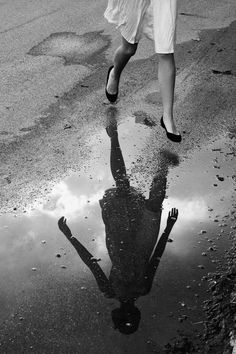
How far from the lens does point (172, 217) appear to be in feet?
13.3

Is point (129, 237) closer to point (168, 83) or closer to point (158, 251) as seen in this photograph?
point (158, 251)

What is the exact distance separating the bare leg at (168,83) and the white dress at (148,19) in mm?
140

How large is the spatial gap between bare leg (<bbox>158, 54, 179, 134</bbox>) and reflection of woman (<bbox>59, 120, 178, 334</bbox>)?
46cm

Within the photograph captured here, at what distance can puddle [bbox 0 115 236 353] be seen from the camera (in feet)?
10.2

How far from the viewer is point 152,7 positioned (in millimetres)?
4754

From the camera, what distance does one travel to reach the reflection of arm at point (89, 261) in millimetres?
3406

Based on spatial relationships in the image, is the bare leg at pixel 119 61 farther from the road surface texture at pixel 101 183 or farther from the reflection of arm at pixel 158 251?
the reflection of arm at pixel 158 251

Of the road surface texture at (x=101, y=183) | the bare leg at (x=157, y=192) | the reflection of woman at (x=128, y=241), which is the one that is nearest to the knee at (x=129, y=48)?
the road surface texture at (x=101, y=183)

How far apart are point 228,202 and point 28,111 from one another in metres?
2.17

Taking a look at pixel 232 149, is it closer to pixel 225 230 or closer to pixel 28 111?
pixel 225 230

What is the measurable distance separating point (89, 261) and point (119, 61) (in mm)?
2462

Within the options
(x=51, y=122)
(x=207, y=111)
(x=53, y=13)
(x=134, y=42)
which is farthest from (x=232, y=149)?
(x=53, y=13)

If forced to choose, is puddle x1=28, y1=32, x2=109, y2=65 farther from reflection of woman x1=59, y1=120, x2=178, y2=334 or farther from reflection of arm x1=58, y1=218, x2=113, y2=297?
reflection of arm x1=58, y1=218, x2=113, y2=297

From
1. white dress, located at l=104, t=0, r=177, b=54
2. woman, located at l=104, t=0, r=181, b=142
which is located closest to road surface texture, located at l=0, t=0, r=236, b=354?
woman, located at l=104, t=0, r=181, b=142
